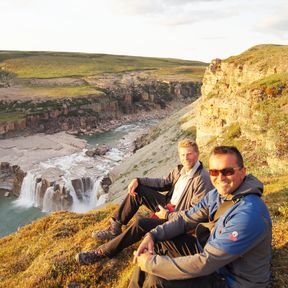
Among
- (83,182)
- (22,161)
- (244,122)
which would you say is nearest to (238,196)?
(244,122)

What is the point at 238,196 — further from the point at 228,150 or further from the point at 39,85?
the point at 39,85

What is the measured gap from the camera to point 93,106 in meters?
103

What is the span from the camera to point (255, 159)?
974 inches

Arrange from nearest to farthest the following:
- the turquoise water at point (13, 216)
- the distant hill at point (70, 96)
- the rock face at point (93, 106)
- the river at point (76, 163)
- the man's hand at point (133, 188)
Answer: the man's hand at point (133, 188) < the turquoise water at point (13, 216) < the river at point (76, 163) < the rock face at point (93, 106) < the distant hill at point (70, 96)

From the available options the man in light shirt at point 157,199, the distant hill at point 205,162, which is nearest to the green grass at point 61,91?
the distant hill at point 205,162

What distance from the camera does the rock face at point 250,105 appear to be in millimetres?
22219

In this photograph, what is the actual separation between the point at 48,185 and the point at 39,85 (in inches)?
3472

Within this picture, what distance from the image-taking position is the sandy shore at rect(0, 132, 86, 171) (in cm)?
6025

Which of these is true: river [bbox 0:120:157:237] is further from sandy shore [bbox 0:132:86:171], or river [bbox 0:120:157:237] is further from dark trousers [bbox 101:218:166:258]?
dark trousers [bbox 101:218:166:258]

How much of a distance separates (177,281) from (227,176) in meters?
1.85

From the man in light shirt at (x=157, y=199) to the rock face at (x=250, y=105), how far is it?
11491 mm

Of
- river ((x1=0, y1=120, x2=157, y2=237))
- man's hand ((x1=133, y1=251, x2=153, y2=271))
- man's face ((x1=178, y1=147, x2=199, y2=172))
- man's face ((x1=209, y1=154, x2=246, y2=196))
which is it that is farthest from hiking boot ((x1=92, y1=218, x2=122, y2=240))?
river ((x1=0, y1=120, x2=157, y2=237))

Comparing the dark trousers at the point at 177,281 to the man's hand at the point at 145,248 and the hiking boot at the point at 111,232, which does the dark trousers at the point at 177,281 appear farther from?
the hiking boot at the point at 111,232

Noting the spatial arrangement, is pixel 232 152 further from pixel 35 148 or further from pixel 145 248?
pixel 35 148
